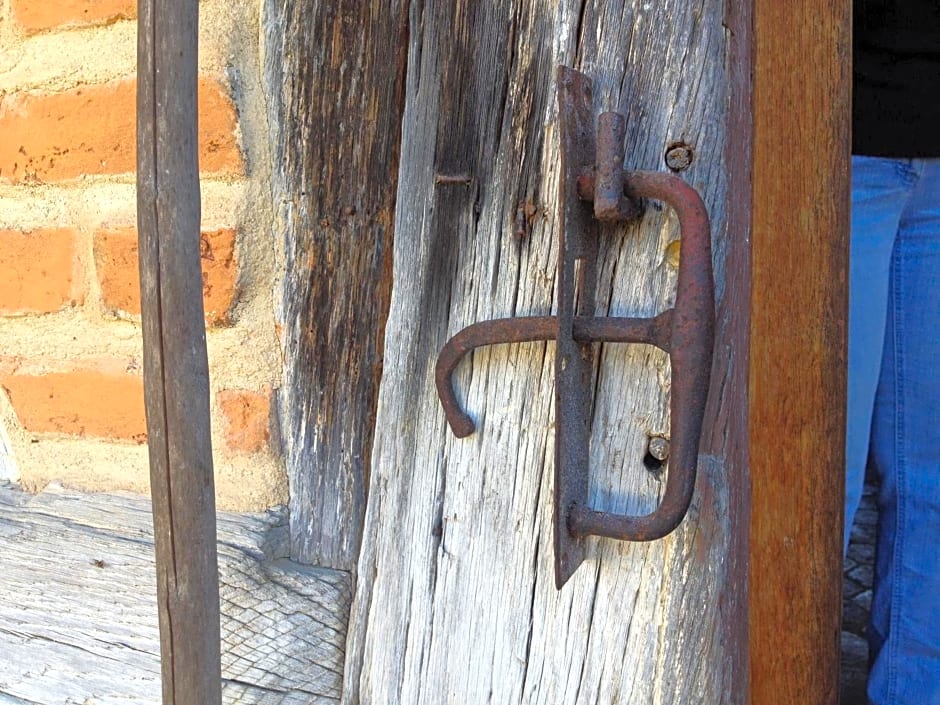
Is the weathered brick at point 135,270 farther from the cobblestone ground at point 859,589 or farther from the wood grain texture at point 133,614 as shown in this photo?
the cobblestone ground at point 859,589

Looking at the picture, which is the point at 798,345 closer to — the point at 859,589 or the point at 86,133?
the point at 86,133

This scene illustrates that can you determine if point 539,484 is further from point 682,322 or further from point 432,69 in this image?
point 432,69

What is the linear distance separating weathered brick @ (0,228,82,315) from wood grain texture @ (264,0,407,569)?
21cm

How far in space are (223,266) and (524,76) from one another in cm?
31

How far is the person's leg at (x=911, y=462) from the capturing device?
1.16 meters

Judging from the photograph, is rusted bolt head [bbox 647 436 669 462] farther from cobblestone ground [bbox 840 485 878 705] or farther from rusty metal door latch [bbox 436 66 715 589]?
cobblestone ground [bbox 840 485 878 705]

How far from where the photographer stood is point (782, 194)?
2.60 feet

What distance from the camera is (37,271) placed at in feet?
2.50

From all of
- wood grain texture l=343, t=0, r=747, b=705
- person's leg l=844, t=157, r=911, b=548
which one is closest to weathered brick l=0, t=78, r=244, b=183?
wood grain texture l=343, t=0, r=747, b=705

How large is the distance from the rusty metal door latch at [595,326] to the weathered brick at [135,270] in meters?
0.24

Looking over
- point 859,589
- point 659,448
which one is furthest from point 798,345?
point 859,589

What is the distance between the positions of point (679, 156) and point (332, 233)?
0.31 m

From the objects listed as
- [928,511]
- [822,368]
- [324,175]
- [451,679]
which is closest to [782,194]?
[822,368]

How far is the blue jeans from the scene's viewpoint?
1116mm
